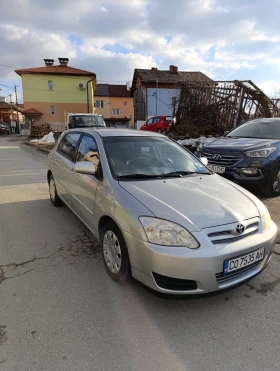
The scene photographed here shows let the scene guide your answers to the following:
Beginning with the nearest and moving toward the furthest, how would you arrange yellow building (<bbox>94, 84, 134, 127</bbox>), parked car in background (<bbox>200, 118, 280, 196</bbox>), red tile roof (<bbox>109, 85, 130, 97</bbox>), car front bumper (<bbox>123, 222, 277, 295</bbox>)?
car front bumper (<bbox>123, 222, 277, 295</bbox>) < parked car in background (<bbox>200, 118, 280, 196</bbox>) < yellow building (<bbox>94, 84, 134, 127</bbox>) < red tile roof (<bbox>109, 85, 130, 97</bbox>)

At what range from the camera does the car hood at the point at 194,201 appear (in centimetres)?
237

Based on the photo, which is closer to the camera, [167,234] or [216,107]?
[167,234]

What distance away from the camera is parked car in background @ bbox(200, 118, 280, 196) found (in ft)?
17.4

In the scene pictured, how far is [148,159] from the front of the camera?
3.52m

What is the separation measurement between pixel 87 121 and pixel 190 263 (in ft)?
48.8

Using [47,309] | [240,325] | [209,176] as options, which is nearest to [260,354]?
[240,325]

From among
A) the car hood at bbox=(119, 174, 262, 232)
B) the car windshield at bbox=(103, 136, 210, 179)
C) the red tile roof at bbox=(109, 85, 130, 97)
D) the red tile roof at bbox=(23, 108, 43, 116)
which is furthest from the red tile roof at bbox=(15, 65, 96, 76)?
the car hood at bbox=(119, 174, 262, 232)

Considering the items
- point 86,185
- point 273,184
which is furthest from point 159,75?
point 86,185

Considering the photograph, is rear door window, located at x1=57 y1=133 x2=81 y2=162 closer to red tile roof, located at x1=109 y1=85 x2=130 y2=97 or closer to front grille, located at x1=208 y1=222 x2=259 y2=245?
front grille, located at x1=208 y1=222 x2=259 y2=245

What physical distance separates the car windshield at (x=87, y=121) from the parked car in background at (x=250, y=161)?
11023 mm

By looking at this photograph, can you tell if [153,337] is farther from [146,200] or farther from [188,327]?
[146,200]

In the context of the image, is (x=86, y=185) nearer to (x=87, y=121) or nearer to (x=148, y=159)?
(x=148, y=159)

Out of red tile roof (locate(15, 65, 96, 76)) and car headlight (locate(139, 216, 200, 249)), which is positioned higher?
red tile roof (locate(15, 65, 96, 76))

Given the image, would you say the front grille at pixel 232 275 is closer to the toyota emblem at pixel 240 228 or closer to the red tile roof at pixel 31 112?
the toyota emblem at pixel 240 228
